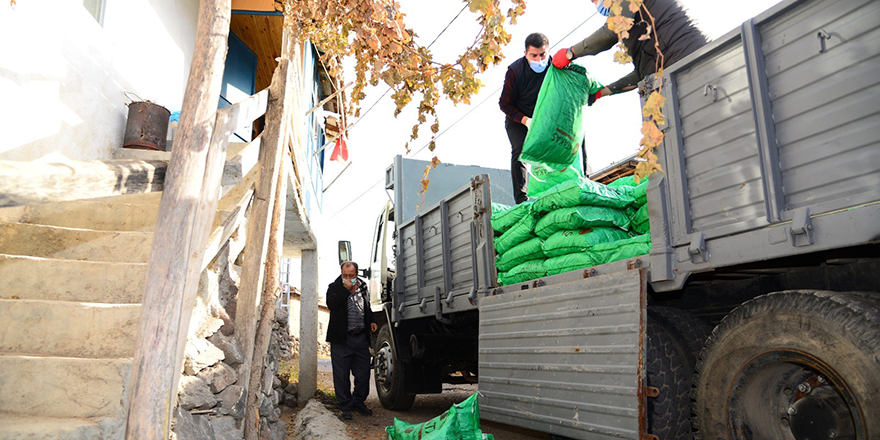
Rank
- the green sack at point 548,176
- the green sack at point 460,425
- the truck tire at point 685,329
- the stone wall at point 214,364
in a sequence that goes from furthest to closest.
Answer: the green sack at point 548,176 < the stone wall at point 214,364 < the green sack at point 460,425 < the truck tire at point 685,329

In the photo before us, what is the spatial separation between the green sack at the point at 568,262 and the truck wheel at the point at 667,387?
0.65 metres

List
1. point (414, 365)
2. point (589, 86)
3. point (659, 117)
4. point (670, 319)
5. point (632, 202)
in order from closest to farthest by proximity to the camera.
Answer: point (659, 117) < point (670, 319) < point (632, 202) < point (589, 86) < point (414, 365)

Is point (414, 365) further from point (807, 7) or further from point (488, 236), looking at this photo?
point (807, 7)

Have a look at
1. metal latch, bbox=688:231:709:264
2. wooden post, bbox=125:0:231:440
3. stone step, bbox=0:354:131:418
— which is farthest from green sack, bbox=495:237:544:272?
stone step, bbox=0:354:131:418

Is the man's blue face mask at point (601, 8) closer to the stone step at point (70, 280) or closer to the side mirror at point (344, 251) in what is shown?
the stone step at point (70, 280)

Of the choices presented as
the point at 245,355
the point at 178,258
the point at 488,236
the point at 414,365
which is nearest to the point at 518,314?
the point at 488,236

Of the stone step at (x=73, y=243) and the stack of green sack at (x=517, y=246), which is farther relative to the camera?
the stack of green sack at (x=517, y=246)

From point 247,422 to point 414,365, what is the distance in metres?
2.93

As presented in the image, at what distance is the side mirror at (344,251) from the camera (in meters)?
7.50

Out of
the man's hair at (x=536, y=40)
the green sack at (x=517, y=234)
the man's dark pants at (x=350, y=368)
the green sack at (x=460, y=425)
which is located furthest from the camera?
the man's dark pants at (x=350, y=368)

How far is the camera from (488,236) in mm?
4570

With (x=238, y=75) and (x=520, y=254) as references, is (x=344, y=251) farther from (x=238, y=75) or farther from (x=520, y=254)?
(x=238, y=75)

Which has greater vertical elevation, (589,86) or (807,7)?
(589,86)

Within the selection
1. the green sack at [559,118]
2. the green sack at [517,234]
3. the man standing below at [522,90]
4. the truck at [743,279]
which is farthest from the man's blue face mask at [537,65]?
the truck at [743,279]
